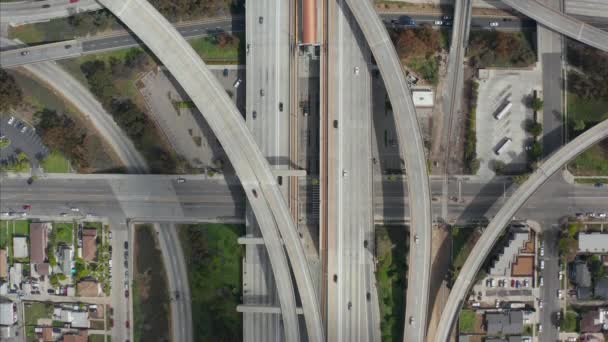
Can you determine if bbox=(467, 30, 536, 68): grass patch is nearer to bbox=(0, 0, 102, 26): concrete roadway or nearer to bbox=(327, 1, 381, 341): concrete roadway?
bbox=(327, 1, 381, 341): concrete roadway

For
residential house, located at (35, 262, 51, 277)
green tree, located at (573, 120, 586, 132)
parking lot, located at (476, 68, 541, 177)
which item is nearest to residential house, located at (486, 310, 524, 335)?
parking lot, located at (476, 68, 541, 177)

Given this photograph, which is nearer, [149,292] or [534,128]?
[534,128]

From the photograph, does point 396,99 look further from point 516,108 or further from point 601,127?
point 601,127

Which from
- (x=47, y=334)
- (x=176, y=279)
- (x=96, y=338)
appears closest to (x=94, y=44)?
(x=176, y=279)

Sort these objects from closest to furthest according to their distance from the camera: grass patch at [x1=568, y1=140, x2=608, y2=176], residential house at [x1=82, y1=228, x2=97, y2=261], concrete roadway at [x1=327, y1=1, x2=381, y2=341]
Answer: concrete roadway at [x1=327, y1=1, x2=381, y2=341], grass patch at [x1=568, y1=140, x2=608, y2=176], residential house at [x1=82, y1=228, x2=97, y2=261]

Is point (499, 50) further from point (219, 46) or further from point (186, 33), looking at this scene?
point (186, 33)

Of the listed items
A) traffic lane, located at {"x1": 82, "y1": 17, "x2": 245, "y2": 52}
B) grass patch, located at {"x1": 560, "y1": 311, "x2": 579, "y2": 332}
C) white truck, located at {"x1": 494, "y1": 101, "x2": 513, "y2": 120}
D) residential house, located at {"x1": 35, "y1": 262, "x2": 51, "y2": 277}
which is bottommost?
grass patch, located at {"x1": 560, "y1": 311, "x2": 579, "y2": 332}
